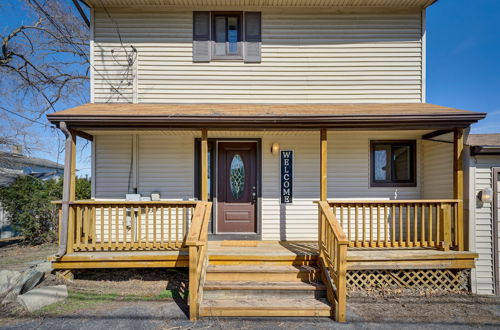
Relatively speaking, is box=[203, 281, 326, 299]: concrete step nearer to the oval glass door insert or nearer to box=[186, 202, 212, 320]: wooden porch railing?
box=[186, 202, 212, 320]: wooden porch railing

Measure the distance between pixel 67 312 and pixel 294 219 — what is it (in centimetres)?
419

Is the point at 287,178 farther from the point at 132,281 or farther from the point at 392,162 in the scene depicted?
the point at 132,281

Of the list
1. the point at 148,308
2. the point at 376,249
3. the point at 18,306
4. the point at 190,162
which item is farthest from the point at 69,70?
the point at 376,249

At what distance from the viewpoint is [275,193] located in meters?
5.86

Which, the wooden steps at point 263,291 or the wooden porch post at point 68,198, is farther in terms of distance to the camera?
the wooden porch post at point 68,198

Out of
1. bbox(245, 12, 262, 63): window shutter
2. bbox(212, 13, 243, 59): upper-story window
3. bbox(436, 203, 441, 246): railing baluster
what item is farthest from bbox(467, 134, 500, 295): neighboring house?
bbox(212, 13, 243, 59): upper-story window

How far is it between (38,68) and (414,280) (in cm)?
1325

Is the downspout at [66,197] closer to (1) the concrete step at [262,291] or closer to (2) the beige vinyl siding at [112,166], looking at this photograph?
(2) the beige vinyl siding at [112,166]

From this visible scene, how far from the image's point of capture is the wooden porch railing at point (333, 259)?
3.59 metres

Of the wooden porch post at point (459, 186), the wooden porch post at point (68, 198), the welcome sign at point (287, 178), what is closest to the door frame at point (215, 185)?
the welcome sign at point (287, 178)

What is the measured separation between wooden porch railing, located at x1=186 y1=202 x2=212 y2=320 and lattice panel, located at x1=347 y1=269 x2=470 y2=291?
7.99 ft

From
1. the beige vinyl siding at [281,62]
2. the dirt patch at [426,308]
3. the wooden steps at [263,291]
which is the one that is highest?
the beige vinyl siding at [281,62]

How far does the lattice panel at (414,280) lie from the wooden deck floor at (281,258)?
205mm

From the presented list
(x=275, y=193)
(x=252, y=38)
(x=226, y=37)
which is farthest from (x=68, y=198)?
(x=252, y=38)
